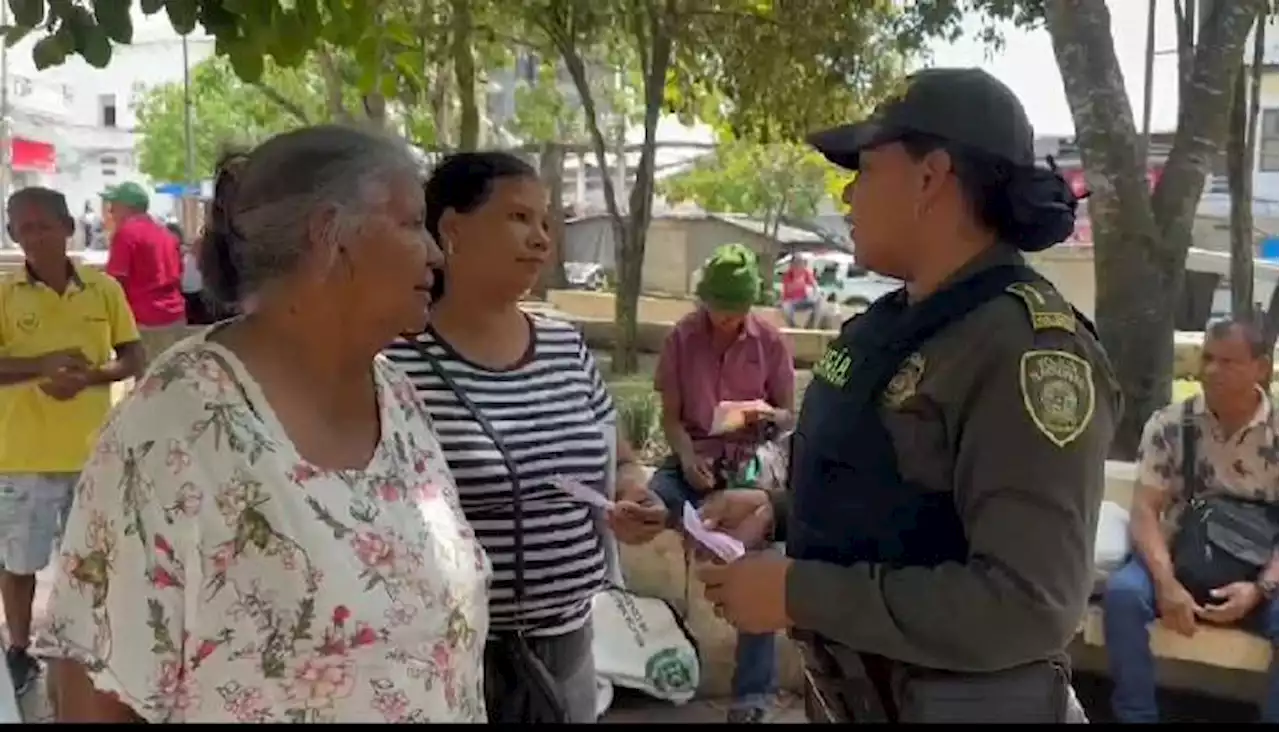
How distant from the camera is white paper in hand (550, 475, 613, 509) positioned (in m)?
2.47

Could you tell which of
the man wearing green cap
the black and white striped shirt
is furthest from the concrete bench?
the black and white striped shirt

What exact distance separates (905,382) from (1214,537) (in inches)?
122

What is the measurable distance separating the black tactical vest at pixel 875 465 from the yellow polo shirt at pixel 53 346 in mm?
3528

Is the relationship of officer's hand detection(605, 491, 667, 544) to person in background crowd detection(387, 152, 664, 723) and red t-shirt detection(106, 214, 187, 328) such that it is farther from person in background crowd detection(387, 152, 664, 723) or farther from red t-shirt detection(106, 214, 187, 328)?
red t-shirt detection(106, 214, 187, 328)

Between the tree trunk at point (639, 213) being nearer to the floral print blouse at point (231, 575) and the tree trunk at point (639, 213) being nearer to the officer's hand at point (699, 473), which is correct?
the officer's hand at point (699, 473)

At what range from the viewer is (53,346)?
5.03 m

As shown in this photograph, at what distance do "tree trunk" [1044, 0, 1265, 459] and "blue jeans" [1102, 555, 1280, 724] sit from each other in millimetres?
1357

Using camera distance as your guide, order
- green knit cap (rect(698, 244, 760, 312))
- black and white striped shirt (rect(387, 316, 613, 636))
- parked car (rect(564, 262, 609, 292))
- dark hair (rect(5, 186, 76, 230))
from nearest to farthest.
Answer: black and white striped shirt (rect(387, 316, 613, 636)) < dark hair (rect(5, 186, 76, 230)) < green knit cap (rect(698, 244, 760, 312)) < parked car (rect(564, 262, 609, 292))

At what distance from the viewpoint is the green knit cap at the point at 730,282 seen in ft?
17.8

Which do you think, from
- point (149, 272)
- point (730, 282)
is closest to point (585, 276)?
point (149, 272)

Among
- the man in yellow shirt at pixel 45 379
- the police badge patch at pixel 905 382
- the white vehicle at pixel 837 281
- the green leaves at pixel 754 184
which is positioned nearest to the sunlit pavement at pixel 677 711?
the man in yellow shirt at pixel 45 379

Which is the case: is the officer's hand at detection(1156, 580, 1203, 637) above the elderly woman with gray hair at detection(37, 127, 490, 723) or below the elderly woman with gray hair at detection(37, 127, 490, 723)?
below

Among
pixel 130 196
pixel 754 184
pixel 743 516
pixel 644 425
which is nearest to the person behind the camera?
pixel 743 516

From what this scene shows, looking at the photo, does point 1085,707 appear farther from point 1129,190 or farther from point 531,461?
point 531,461
